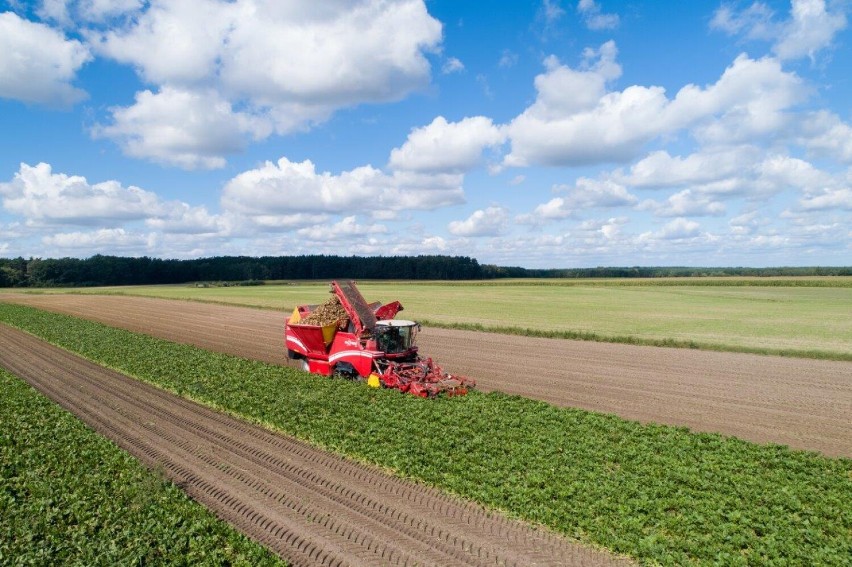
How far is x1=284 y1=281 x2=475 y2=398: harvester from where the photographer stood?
17.1m

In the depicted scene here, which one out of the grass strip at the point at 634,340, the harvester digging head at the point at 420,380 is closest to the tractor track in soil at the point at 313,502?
the harvester digging head at the point at 420,380

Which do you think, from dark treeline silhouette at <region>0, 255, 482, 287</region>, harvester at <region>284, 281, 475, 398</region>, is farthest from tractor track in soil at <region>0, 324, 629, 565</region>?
dark treeline silhouette at <region>0, 255, 482, 287</region>

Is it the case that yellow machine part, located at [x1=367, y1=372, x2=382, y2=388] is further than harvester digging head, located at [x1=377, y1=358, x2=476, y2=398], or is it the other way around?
yellow machine part, located at [x1=367, y1=372, x2=382, y2=388]

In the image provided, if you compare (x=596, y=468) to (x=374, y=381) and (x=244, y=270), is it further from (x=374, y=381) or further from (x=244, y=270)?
(x=244, y=270)

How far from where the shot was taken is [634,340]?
29797mm

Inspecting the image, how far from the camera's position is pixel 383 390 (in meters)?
16.9

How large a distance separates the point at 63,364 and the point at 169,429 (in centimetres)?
1279

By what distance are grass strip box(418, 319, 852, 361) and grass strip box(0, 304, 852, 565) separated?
15661 millimetres

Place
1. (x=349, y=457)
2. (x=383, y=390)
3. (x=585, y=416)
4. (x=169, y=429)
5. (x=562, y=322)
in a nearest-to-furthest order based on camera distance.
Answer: (x=349, y=457)
(x=169, y=429)
(x=585, y=416)
(x=383, y=390)
(x=562, y=322)

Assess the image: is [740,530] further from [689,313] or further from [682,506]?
[689,313]

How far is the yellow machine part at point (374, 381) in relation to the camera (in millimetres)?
17353

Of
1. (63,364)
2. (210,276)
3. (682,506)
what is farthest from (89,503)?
(210,276)

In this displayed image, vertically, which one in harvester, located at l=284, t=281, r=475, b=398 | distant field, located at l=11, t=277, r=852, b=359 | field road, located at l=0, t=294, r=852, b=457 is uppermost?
harvester, located at l=284, t=281, r=475, b=398

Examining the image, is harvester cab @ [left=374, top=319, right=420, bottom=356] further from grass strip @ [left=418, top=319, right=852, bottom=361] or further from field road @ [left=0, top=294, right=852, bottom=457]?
grass strip @ [left=418, top=319, right=852, bottom=361]
